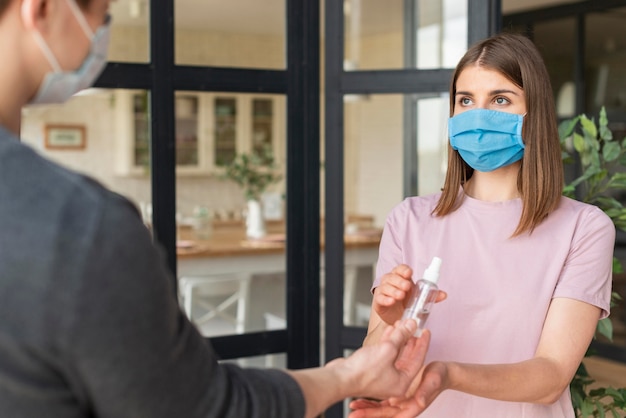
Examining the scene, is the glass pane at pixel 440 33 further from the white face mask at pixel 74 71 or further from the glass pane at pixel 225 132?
the glass pane at pixel 225 132

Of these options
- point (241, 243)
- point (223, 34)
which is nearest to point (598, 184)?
point (223, 34)

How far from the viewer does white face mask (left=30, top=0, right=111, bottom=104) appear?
87cm

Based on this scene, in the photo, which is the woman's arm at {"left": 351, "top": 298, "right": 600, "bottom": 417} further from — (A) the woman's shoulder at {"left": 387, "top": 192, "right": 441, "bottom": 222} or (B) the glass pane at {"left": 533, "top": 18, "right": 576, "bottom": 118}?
(B) the glass pane at {"left": 533, "top": 18, "right": 576, "bottom": 118}

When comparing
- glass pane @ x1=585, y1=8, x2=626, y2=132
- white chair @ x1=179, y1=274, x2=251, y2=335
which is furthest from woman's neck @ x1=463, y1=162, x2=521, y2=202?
glass pane @ x1=585, y1=8, x2=626, y2=132

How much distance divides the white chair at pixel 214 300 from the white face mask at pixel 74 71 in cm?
230

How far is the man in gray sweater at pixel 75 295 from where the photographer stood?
75 centimetres

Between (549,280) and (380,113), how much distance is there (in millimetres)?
1575

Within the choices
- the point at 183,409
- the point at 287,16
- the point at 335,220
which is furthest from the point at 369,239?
the point at 183,409

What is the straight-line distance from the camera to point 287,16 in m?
2.91

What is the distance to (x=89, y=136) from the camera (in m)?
9.37

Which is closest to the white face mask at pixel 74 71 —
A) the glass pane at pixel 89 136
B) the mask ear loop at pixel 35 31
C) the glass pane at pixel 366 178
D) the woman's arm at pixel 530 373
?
the mask ear loop at pixel 35 31

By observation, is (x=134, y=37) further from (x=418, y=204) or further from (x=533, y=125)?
(x=533, y=125)

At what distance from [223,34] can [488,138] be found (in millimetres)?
1879

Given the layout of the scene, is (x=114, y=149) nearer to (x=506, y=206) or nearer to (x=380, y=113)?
(x=380, y=113)
